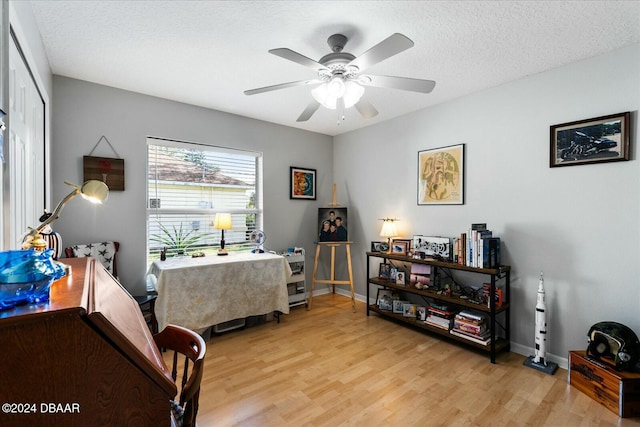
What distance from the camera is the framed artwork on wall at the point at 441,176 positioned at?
326 cm

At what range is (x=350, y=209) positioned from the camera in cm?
464

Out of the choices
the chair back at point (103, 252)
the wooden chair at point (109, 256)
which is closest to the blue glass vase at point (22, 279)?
the wooden chair at point (109, 256)

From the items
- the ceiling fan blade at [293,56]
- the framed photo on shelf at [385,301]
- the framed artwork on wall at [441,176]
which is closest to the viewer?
the ceiling fan blade at [293,56]

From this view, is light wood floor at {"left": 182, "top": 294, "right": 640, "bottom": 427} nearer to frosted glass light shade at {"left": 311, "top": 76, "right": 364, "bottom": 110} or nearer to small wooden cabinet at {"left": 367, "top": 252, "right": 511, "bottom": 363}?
small wooden cabinet at {"left": 367, "top": 252, "right": 511, "bottom": 363}

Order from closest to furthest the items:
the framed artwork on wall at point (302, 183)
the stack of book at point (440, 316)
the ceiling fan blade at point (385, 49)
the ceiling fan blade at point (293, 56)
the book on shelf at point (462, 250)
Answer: the ceiling fan blade at point (385, 49)
the ceiling fan blade at point (293, 56)
the book on shelf at point (462, 250)
the stack of book at point (440, 316)
the framed artwork on wall at point (302, 183)

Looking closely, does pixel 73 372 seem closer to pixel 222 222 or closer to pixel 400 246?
pixel 222 222

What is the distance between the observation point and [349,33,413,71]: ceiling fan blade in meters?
1.57

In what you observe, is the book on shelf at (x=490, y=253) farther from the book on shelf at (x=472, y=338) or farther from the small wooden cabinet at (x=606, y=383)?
the small wooden cabinet at (x=606, y=383)

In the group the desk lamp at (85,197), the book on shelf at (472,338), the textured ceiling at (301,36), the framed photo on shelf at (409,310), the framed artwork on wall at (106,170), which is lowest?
the book on shelf at (472,338)

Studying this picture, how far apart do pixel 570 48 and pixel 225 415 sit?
3.63m

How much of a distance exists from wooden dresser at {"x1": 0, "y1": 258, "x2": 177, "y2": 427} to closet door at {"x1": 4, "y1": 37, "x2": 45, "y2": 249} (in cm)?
105

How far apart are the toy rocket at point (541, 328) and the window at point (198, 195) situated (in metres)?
3.22

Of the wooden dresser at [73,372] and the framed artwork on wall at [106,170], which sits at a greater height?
the framed artwork on wall at [106,170]

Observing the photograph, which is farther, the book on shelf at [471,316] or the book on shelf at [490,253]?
the book on shelf at [471,316]
